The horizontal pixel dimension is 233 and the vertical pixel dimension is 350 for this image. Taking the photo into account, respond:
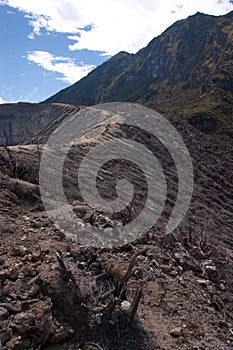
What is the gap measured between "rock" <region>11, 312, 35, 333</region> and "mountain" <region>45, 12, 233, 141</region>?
237ft

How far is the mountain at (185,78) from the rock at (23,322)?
72290 millimetres

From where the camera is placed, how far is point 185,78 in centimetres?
13888

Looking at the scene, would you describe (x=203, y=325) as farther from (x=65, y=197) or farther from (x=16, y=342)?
(x=65, y=197)

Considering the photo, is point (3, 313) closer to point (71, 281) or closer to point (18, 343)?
point (18, 343)

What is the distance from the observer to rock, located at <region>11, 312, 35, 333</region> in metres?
5.44

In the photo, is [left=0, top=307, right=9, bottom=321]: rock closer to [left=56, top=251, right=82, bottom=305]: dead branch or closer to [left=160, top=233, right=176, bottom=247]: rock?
[left=56, top=251, right=82, bottom=305]: dead branch

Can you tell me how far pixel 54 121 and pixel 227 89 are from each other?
185 feet

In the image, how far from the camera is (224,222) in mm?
25734

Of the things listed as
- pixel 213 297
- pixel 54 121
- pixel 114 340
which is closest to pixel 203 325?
pixel 213 297

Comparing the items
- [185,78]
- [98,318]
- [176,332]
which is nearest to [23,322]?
[98,318]

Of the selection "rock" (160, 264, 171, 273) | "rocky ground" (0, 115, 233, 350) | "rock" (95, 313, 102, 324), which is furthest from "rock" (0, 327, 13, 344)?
"rock" (160, 264, 171, 273)

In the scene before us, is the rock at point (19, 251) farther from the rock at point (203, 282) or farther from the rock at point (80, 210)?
the rock at point (203, 282)

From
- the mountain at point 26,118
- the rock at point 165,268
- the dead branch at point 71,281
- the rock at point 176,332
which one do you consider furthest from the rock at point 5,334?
the mountain at point 26,118

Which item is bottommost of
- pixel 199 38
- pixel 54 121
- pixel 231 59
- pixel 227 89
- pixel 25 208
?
pixel 25 208
